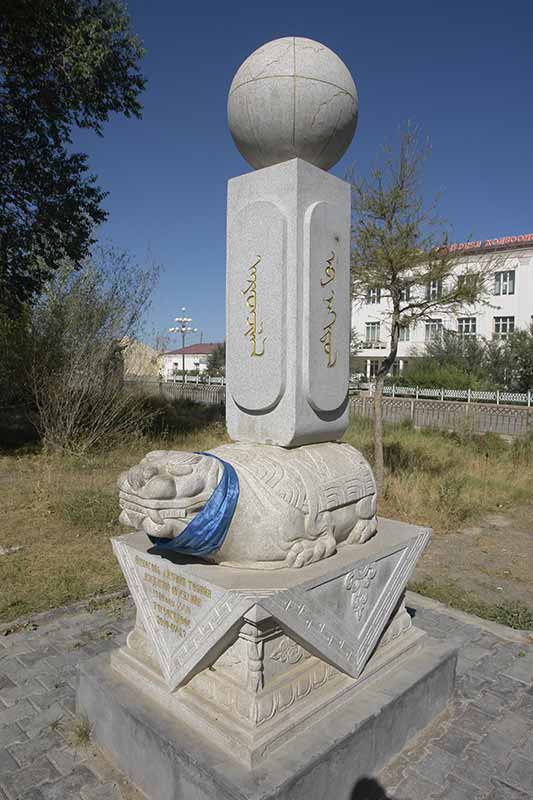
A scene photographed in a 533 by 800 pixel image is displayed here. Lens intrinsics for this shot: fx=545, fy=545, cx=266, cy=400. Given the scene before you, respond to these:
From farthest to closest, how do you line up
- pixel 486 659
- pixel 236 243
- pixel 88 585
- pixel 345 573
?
pixel 88 585, pixel 486 659, pixel 236 243, pixel 345 573

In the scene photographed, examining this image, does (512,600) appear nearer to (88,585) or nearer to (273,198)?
(88,585)

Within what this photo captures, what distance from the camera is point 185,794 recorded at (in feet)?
7.52

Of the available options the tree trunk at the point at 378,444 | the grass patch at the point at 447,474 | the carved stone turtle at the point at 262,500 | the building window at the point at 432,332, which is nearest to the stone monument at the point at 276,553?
the carved stone turtle at the point at 262,500

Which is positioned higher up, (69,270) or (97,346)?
(69,270)

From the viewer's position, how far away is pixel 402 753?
9.38 feet

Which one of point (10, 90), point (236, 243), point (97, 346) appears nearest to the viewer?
point (236, 243)

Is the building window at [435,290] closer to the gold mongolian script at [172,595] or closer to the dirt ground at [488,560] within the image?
the dirt ground at [488,560]

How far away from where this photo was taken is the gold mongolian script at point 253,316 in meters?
3.06

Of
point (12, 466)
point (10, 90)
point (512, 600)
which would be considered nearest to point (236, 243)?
point (512, 600)

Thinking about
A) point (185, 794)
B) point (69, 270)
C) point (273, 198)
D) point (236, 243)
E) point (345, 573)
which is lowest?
point (185, 794)

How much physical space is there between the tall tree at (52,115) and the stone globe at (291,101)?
7.78 metres

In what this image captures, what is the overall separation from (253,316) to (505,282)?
101 feet

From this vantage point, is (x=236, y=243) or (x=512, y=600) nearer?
(x=236, y=243)

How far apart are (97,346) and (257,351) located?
883 centimetres
